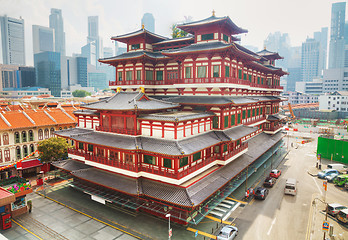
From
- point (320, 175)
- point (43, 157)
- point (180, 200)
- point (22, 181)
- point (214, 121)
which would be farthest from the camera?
point (320, 175)

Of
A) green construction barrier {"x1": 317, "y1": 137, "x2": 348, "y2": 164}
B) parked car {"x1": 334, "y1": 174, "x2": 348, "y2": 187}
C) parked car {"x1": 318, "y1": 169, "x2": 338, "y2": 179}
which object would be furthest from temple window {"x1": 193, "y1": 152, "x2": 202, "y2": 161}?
green construction barrier {"x1": 317, "y1": 137, "x2": 348, "y2": 164}

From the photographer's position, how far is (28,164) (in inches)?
1735

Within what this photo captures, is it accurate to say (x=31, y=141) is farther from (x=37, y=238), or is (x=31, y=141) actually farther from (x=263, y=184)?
(x=263, y=184)

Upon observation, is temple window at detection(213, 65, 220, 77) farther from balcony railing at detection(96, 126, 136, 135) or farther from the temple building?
balcony railing at detection(96, 126, 136, 135)

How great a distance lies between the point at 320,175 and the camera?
4675 centimetres

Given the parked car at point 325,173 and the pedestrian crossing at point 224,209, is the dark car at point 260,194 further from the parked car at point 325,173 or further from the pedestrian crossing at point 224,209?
the parked car at point 325,173

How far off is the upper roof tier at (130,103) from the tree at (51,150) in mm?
13506

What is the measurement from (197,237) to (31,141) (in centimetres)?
3961

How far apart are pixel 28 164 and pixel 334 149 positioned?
2762 inches

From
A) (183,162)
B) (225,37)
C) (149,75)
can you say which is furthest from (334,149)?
(149,75)

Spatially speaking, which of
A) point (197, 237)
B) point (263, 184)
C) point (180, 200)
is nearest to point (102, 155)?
point (180, 200)

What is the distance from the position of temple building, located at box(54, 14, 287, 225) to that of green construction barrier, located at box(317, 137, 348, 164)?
23304mm

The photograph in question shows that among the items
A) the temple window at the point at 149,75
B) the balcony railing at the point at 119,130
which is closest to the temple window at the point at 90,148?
the balcony railing at the point at 119,130

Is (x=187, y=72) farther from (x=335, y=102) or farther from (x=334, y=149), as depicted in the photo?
(x=335, y=102)
